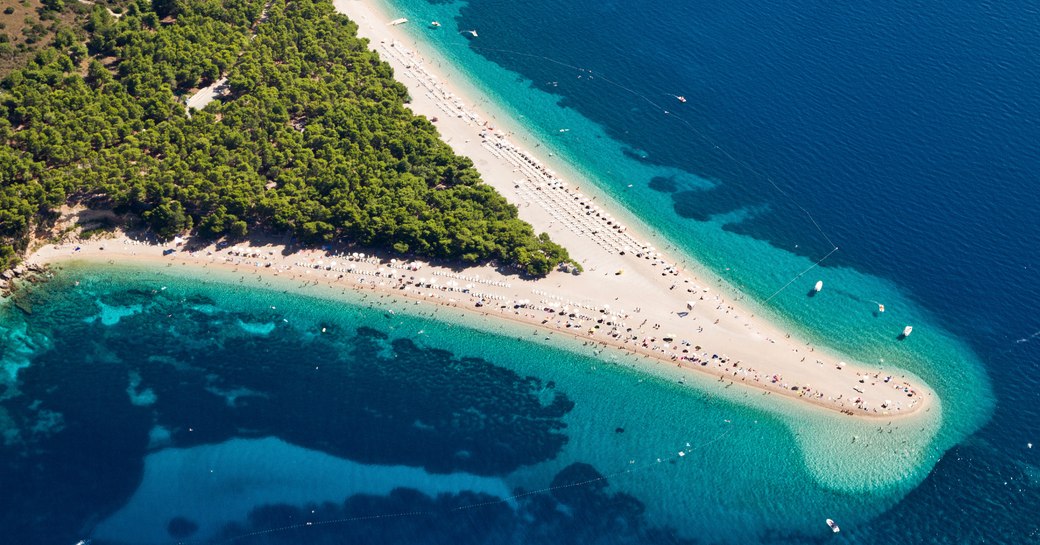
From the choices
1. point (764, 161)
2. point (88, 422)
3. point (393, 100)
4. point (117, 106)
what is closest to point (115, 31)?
point (117, 106)

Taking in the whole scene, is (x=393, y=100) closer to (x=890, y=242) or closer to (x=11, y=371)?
(x=11, y=371)

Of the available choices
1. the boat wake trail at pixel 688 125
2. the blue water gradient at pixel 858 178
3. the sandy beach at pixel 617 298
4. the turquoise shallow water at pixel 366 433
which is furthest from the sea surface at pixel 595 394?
the sandy beach at pixel 617 298

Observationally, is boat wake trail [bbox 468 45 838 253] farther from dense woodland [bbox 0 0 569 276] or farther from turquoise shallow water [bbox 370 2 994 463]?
dense woodland [bbox 0 0 569 276]

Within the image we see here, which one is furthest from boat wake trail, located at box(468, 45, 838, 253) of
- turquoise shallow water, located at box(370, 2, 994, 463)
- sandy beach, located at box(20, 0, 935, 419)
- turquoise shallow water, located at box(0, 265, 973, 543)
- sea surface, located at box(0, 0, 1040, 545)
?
turquoise shallow water, located at box(0, 265, 973, 543)

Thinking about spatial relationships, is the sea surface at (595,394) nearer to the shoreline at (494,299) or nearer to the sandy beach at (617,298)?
the shoreline at (494,299)

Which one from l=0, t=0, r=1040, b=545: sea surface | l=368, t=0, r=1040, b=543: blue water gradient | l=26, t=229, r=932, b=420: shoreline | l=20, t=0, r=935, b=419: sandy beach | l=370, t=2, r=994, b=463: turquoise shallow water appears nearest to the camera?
l=0, t=0, r=1040, b=545: sea surface

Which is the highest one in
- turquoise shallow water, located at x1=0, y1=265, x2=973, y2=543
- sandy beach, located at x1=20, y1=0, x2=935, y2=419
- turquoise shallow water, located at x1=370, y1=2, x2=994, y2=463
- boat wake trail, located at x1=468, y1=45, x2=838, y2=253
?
boat wake trail, located at x1=468, y1=45, x2=838, y2=253

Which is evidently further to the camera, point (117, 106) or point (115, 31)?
point (115, 31)
